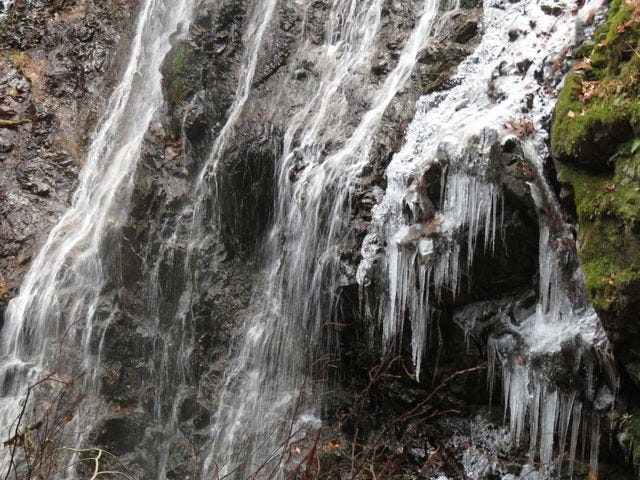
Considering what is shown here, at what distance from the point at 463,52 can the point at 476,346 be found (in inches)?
116

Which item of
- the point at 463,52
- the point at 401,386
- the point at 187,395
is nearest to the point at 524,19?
the point at 463,52

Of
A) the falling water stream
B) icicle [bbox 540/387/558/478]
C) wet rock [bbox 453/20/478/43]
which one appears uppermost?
wet rock [bbox 453/20/478/43]

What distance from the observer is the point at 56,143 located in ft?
30.9

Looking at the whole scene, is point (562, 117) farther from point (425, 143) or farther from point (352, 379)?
point (352, 379)

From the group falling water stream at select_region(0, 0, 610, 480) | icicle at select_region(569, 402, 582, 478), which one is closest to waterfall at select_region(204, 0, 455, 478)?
falling water stream at select_region(0, 0, 610, 480)

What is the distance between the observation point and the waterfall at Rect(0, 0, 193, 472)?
7398mm

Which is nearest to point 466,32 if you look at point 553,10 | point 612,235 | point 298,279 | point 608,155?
point 553,10

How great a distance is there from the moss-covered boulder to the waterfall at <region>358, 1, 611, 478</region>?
35 centimetres

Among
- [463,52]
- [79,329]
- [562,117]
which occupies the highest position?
[463,52]

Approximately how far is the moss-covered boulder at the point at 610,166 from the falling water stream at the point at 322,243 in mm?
358

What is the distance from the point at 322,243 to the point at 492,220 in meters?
1.76

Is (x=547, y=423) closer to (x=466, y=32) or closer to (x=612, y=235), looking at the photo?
(x=612, y=235)

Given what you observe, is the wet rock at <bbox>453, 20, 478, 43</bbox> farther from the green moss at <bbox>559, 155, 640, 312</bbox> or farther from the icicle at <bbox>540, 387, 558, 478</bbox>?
the icicle at <bbox>540, 387, 558, 478</bbox>

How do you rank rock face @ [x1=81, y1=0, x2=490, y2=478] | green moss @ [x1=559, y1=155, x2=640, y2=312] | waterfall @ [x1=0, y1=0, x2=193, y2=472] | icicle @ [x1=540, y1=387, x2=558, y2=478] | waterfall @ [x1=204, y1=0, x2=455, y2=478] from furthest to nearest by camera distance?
waterfall @ [x1=0, y1=0, x2=193, y2=472] < rock face @ [x1=81, y1=0, x2=490, y2=478] < waterfall @ [x1=204, y1=0, x2=455, y2=478] < icicle @ [x1=540, y1=387, x2=558, y2=478] < green moss @ [x1=559, y1=155, x2=640, y2=312]
